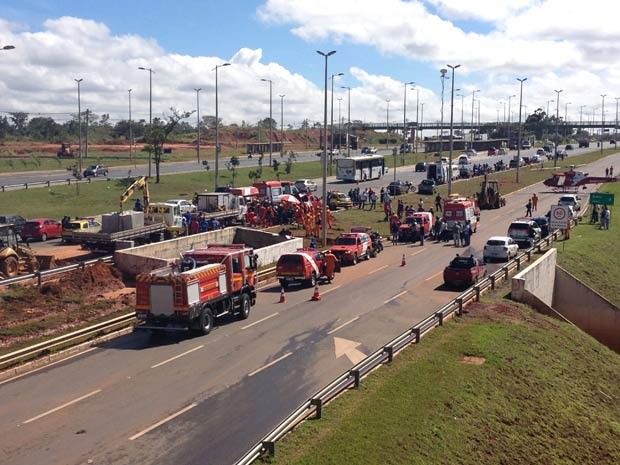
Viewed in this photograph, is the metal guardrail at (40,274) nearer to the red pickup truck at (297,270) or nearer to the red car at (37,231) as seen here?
the red pickup truck at (297,270)

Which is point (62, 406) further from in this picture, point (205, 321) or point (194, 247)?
point (194, 247)

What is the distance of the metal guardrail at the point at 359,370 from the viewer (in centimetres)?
1430

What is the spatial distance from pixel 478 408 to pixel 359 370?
326cm

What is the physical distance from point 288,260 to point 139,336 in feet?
29.8

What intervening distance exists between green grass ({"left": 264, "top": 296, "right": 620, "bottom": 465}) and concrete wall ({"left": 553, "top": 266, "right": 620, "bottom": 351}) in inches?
331

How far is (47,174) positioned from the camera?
8569 centimetres

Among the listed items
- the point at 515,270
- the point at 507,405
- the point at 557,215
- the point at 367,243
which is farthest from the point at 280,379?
the point at 557,215

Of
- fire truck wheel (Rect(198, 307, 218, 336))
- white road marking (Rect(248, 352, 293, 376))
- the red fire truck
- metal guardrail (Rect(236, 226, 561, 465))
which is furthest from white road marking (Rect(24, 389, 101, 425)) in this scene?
fire truck wheel (Rect(198, 307, 218, 336))

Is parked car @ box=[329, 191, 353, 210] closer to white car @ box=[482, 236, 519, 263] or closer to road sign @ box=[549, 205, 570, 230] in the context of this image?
road sign @ box=[549, 205, 570, 230]

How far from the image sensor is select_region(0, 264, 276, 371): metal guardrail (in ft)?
69.1

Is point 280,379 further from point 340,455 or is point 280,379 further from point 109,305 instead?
point 109,305

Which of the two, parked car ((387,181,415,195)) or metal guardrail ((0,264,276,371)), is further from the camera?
parked car ((387,181,415,195))

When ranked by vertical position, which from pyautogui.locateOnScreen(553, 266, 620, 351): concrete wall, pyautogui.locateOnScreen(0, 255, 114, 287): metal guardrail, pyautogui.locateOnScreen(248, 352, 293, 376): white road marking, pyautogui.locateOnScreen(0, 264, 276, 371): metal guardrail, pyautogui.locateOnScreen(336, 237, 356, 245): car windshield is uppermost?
pyautogui.locateOnScreen(336, 237, 356, 245): car windshield

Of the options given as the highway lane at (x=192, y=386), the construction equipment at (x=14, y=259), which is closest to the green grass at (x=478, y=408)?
the highway lane at (x=192, y=386)
